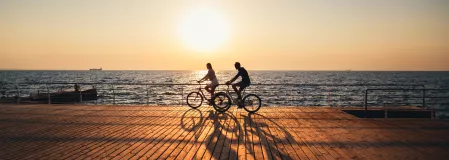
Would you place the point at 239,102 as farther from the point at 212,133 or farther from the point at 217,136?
the point at 217,136

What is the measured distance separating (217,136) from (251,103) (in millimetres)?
4448

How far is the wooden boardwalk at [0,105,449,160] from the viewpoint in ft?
21.5

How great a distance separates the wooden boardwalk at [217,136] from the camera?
6.56 metres

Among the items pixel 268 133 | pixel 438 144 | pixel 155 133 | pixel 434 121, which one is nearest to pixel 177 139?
pixel 155 133

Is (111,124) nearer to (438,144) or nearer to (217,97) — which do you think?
(217,97)

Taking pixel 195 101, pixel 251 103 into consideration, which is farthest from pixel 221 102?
pixel 195 101

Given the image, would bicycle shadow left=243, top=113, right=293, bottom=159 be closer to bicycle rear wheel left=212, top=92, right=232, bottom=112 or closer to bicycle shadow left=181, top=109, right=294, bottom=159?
bicycle shadow left=181, top=109, right=294, bottom=159

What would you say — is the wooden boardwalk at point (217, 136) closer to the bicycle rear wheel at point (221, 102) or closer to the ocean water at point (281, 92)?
the bicycle rear wheel at point (221, 102)

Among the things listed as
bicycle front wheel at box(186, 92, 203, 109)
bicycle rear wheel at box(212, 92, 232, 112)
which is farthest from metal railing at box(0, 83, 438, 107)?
bicycle rear wheel at box(212, 92, 232, 112)

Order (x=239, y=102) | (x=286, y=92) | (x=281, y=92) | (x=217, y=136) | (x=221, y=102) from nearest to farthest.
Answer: (x=217, y=136)
(x=239, y=102)
(x=221, y=102)
(x=281, y=92)
(x=286, y=92)

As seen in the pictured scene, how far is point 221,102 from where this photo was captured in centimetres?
1273

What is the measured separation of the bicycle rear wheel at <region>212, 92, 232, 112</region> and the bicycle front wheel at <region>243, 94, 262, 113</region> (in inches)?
24.4

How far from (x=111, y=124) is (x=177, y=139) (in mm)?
3291

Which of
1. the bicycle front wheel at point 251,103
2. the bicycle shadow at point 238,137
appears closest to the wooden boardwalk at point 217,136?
the bicycle shadow at point 238,137
